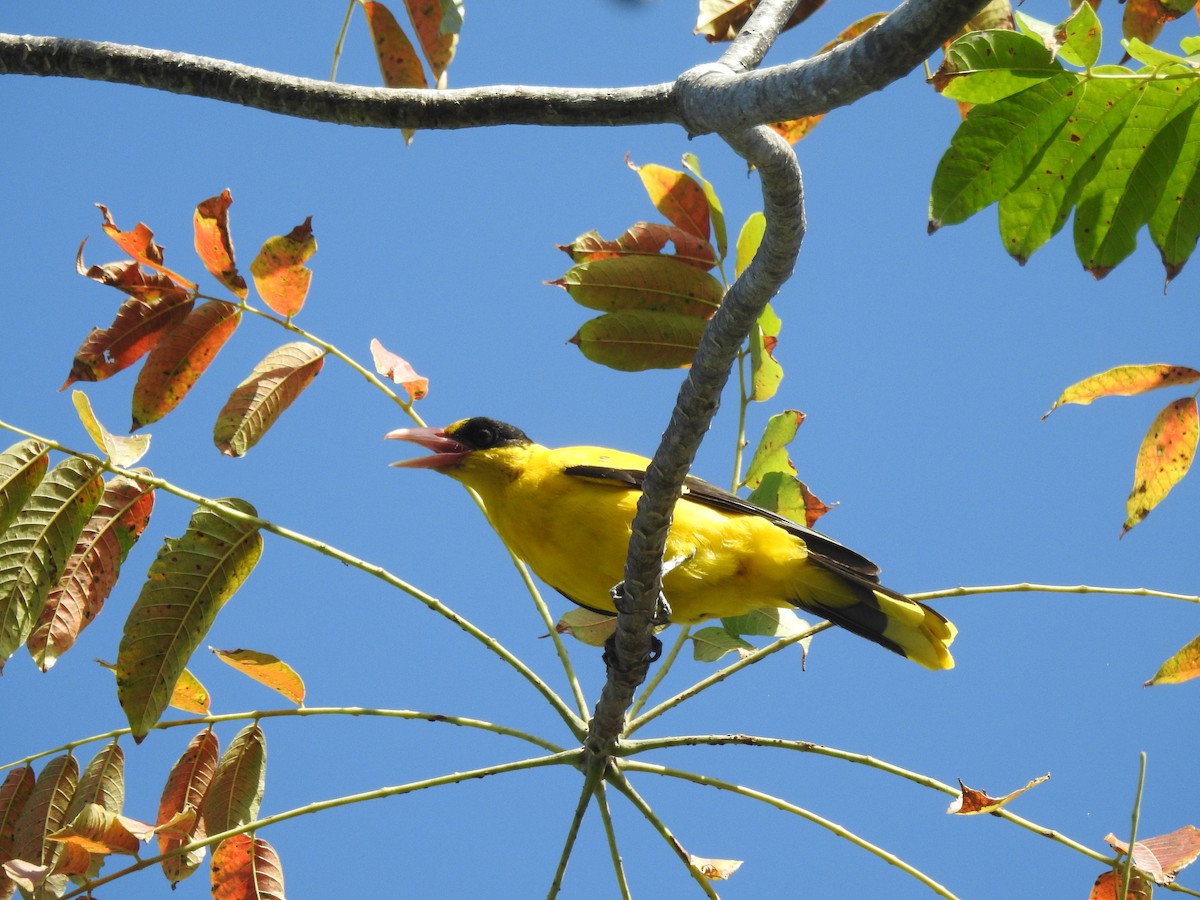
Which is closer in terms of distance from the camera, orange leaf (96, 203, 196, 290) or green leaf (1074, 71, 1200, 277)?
green leaf (1074, 71, 1200, 277)

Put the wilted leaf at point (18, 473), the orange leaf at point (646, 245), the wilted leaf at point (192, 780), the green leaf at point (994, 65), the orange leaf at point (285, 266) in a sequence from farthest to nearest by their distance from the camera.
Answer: the orange leaf at point (646, 245)
the wilted leaf at point (192, 780)
the orange leaf at point (285, 266)
the wilted leaf at point (18, 473)
the green leaf at point (994, 65)

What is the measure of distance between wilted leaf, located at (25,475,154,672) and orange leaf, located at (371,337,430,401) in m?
0.80

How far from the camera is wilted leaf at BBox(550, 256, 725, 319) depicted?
137 inches

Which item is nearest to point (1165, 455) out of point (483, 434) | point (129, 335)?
point (483, 434)

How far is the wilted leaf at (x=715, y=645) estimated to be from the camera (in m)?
3.76

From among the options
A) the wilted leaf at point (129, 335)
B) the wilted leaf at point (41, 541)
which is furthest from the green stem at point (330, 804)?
the wilted leaf at point (129, 335)

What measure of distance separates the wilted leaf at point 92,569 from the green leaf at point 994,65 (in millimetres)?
2281

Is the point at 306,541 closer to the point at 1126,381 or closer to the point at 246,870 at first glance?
the point at 246,870

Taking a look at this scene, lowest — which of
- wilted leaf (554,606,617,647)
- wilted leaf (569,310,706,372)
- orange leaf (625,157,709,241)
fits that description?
wilted leaf (554,606,617,647)

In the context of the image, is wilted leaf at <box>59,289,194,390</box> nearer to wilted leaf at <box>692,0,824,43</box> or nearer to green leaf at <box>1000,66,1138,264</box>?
wilted leaf at <box>692,0,824,43</box>

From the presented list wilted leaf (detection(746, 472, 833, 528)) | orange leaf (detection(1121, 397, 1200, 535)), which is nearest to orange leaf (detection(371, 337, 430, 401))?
wilted leaf (detection(746, 472, 833, 528))

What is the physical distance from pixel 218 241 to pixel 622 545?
1.61 meters

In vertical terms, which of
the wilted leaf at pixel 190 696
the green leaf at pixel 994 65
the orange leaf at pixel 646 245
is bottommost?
the wilted leaf at pixel 190 696

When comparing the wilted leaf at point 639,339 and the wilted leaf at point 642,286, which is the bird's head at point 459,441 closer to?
the wilted leaf at point 639,339
